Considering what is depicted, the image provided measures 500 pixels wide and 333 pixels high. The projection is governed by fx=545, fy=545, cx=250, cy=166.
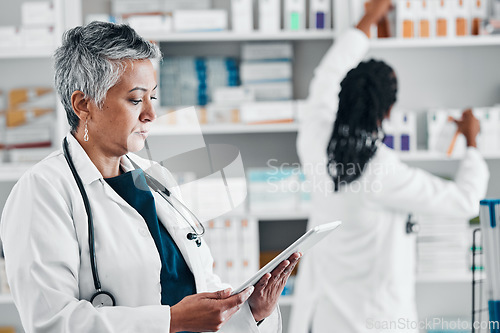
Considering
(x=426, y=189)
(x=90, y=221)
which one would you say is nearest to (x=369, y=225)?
(x=426, y=189)

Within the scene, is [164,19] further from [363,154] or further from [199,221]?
[199,221]

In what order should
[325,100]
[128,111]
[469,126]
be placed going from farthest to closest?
1. [469,126]
2. [325,100]
3. [128,111]

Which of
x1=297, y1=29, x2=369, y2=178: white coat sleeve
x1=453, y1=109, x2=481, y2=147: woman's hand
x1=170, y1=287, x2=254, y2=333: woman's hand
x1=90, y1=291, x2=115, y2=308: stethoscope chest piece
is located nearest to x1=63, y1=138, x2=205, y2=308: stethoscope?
x1=90, y1=291, x2=115, y2=308: stethoscope chest piece

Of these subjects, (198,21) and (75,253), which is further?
(198,21)

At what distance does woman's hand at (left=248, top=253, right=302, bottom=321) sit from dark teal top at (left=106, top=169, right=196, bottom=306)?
13cm

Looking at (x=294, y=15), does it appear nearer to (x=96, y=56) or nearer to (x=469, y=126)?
(x=469, y=126)

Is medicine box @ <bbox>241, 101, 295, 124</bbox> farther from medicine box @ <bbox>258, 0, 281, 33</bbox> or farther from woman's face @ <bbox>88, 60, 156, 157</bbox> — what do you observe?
woman's face @ <bbox>88, 60, 156, 157</bbox>

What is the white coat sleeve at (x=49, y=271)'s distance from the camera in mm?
859

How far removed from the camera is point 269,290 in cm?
106

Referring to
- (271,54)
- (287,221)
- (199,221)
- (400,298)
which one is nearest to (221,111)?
(271,54)

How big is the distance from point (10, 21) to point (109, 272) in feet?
6.83

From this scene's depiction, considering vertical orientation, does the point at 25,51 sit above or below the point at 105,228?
above

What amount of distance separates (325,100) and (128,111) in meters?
1.03

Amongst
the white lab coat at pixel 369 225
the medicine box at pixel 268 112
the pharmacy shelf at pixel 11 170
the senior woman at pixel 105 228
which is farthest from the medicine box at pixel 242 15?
the senior woman at pixel 105 228
